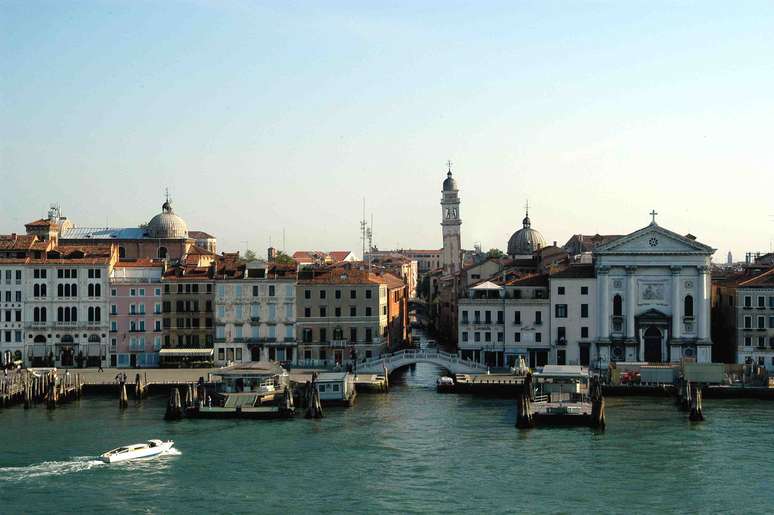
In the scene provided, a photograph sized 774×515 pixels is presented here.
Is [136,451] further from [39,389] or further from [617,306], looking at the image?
[617,306]

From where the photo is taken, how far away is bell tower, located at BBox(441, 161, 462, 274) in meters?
132

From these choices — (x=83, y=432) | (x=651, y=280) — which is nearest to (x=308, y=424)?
(x=83, y=432)

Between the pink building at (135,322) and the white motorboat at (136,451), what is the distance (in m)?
25.0

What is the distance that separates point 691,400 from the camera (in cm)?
5394

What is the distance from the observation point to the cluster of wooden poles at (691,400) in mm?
51772

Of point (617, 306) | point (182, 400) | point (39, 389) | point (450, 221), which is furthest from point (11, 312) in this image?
point (450, 221)

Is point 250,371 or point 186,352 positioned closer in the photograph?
point 250,371

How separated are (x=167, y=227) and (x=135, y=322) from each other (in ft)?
64.9

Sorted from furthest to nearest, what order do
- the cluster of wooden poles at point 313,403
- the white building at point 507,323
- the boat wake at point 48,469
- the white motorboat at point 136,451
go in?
the white building at point 507,323 → the cluster of wooden poles at point 313,403 → the white motorboat at point 136,451 → the boat wake at point 48,469

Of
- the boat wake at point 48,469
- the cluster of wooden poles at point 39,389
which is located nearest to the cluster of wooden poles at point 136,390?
the cluster of wooden poles at point 39,389

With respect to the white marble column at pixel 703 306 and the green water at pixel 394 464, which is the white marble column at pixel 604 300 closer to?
the white marble column at pixel 703 306

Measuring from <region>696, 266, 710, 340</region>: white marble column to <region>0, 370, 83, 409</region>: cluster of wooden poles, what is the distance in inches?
1298

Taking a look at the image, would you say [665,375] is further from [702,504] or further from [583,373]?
[702,504]

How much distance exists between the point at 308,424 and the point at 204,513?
15.2 meters
